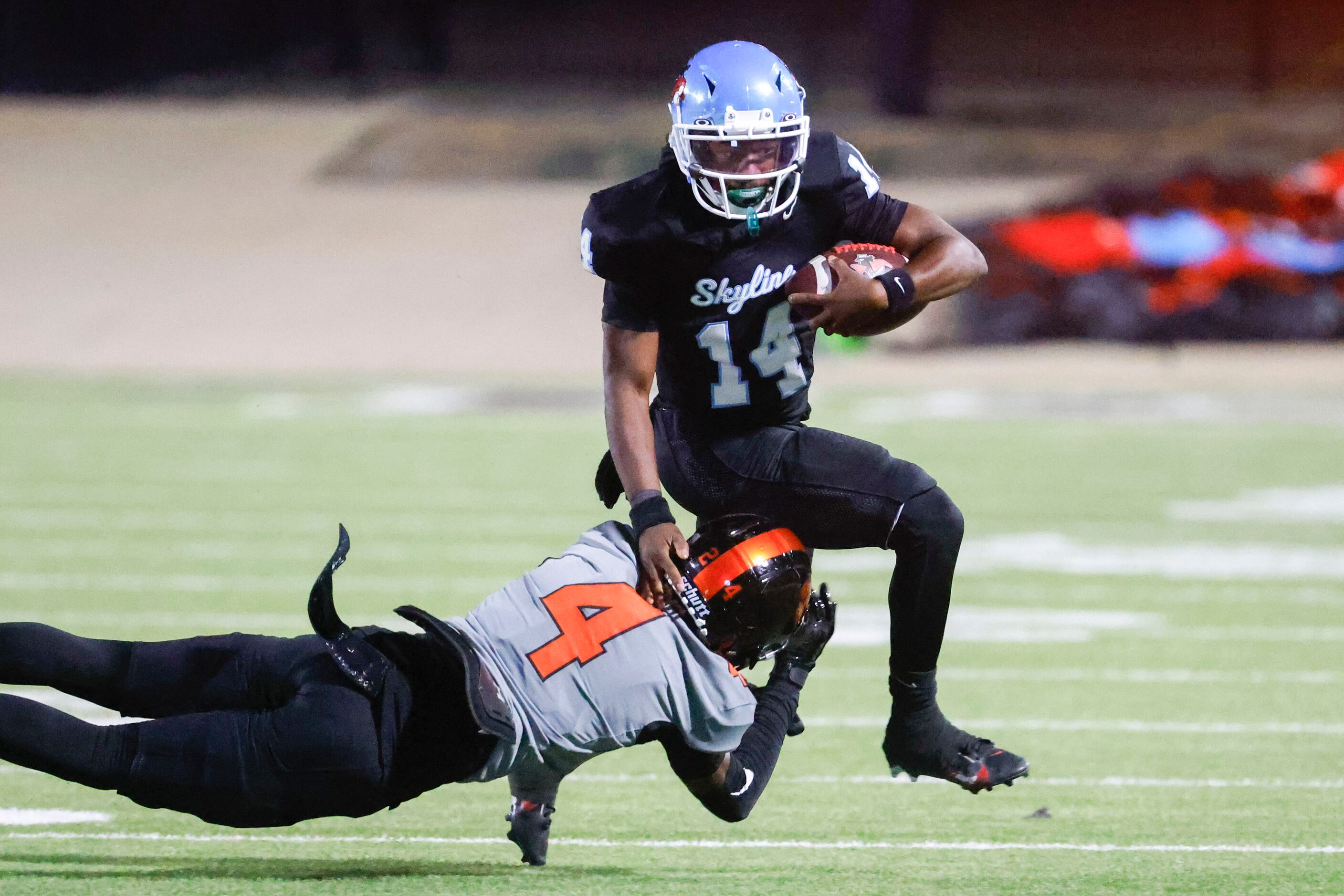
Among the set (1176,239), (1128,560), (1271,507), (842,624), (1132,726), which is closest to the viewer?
(1132,726)

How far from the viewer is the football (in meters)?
4.27

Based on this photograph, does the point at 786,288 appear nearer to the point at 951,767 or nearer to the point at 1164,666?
the point at 951,767

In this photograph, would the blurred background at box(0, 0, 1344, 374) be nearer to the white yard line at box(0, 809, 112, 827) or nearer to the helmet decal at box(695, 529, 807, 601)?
the white yard line at box(0, 809, 112, 827)

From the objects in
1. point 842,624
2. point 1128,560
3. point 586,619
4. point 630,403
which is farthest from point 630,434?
point 1128,560

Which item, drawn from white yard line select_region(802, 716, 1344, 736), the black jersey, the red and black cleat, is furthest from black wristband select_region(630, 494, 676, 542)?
white yard line select_region(802, 716, 1344, 736)

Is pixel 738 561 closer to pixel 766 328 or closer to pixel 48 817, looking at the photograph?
pixel 766 328

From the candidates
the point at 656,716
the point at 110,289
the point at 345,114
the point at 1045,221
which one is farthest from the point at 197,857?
the point at 345,114

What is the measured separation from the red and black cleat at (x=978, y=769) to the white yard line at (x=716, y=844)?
0.13 m

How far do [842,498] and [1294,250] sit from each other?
12.6m

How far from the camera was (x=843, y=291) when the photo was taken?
13.8 ft

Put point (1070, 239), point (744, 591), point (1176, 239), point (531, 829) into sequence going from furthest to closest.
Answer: point (1070, 239) < point (1176, 239) < point (531, 829) < point (744, 591)

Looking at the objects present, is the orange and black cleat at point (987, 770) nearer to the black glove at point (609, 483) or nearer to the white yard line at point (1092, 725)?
the black glove at point (609, 483)

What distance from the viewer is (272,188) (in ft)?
76.0

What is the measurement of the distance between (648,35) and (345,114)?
439cm
